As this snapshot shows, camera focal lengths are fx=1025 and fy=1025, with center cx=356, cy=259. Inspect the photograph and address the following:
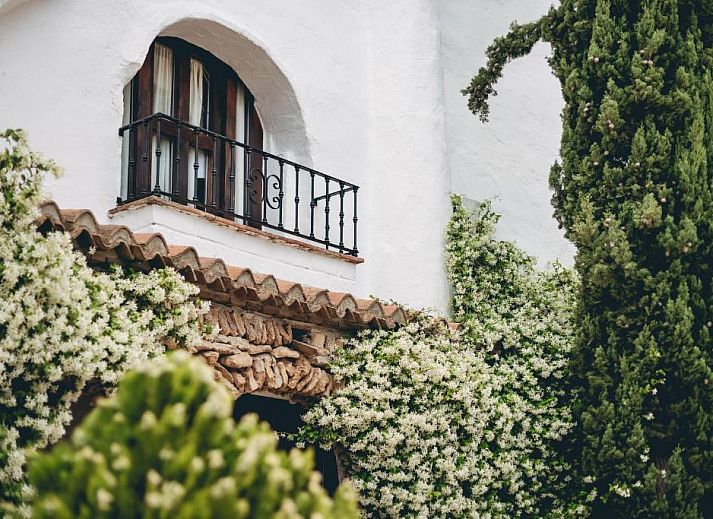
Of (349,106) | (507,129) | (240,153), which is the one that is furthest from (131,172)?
(507,129)

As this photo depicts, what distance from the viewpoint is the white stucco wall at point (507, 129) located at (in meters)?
10.2

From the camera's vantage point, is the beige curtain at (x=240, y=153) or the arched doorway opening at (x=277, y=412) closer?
the arched doorway opening at (x=277, y=412)

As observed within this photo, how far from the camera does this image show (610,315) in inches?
286

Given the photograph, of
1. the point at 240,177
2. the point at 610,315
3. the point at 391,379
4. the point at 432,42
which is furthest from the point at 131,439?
the point at 432,42

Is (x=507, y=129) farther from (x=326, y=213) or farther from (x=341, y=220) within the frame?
(x=326, y=213)

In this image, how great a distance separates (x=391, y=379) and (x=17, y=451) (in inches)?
123

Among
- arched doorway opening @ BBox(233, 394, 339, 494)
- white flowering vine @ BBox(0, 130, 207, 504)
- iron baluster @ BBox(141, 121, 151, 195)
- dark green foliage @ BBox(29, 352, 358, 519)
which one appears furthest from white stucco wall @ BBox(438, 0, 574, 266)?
dark green foliage @ BBox(29, 352, 358, 519)

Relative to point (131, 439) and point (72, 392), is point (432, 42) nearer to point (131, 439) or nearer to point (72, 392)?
point (72, 392)

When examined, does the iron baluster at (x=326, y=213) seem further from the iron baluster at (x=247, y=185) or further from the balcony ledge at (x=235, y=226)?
the iron baluster at (x=247, y=185)

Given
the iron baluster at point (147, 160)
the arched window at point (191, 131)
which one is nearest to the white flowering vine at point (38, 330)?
the iron baluster at point (147, 160)

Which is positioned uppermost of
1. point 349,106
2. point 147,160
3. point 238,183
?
point 349,106

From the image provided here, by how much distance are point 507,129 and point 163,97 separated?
3.92 meters

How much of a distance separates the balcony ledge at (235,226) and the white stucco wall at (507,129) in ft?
6.71

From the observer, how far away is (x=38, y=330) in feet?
15.7
